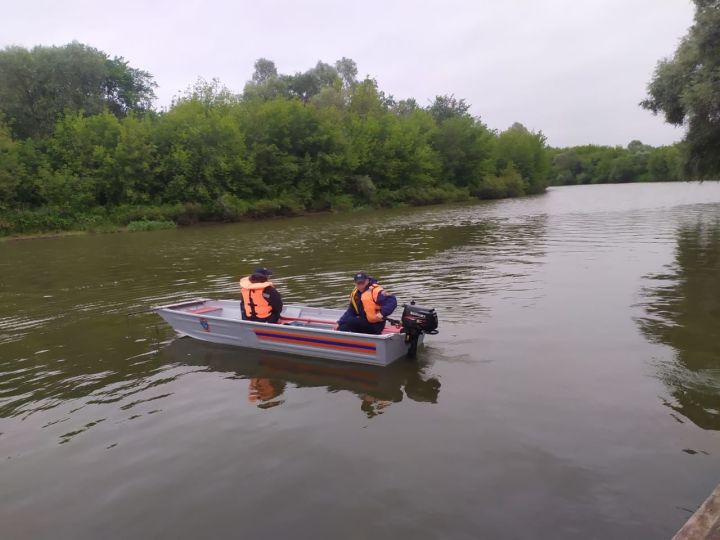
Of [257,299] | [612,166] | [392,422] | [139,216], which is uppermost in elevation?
[612,166]

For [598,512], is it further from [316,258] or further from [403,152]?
[403,152]

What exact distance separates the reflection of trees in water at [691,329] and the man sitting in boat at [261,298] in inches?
249

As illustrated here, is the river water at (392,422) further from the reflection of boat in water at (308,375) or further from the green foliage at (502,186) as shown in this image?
the green foliage at (502,186)

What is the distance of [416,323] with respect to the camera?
8500 mm

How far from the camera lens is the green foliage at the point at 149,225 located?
3825 centimetres

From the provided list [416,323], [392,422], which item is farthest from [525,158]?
[392,422]

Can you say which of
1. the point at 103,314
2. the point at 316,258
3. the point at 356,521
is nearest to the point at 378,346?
the point at 356,521

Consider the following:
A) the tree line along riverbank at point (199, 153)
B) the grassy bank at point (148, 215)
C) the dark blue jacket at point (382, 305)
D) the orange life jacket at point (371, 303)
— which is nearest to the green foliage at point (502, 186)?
the tree line along riverbank at point (199, 153)

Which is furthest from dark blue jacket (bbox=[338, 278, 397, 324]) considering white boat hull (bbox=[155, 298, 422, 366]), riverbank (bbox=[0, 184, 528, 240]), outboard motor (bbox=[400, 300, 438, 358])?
riverbank (bbox=[0, 184, 528, 240])

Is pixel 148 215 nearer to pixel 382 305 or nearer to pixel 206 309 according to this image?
pixel 206 309

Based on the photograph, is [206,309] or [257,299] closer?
[257,299]

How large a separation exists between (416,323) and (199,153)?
3994 cm

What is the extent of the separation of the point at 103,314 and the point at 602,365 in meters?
10.9

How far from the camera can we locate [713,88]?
58.2 feet
